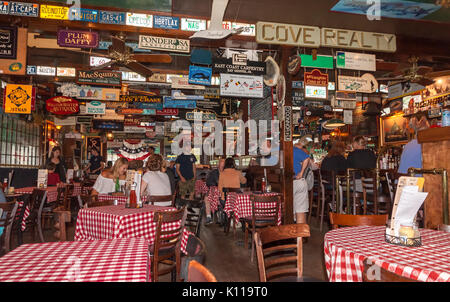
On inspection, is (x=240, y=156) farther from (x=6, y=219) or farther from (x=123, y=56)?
(x=6, y=219)

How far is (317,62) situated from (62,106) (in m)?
7.29

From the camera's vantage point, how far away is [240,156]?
453 inches

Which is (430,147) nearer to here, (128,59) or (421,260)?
(421,260)

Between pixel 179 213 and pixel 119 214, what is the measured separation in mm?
763

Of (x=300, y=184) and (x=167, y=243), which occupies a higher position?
(x=300, y=184)

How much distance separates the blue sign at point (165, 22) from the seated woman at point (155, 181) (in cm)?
276

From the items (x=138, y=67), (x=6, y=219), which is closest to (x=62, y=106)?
(x=138, y=67)

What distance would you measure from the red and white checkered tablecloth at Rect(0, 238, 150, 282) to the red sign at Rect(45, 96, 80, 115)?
8.20 metres

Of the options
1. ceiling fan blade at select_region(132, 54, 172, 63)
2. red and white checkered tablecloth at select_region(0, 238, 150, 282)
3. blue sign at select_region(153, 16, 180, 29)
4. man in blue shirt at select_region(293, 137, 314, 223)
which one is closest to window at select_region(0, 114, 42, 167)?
ceiling fan blade at select_region(132, 54, 172, 63)

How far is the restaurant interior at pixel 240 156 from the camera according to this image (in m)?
1.72

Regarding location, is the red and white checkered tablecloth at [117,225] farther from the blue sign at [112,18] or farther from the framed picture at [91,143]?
the framed picture at [91,143]

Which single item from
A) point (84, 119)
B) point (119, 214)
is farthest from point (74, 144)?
point (119, 214)

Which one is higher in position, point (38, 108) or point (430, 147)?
point (38, 108)

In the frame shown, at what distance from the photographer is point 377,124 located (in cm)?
1180
